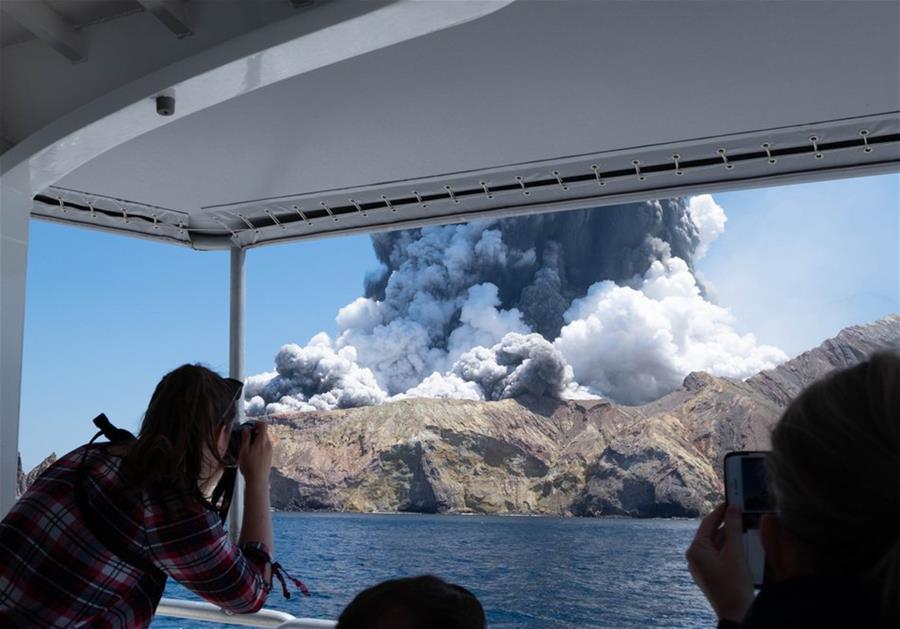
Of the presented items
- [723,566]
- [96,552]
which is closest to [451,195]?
[96,552]

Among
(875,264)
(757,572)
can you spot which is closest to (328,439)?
(875,264)

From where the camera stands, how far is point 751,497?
2.43ft

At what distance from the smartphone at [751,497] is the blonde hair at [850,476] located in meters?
0.19

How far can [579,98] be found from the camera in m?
2.25

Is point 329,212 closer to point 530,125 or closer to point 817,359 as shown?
point 530,125

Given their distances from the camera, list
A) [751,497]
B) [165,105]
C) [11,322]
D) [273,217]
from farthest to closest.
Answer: [273,217] < [11,322] < [165,105] < [751,497]

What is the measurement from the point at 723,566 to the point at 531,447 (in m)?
29.6

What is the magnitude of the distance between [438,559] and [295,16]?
29.9 meters

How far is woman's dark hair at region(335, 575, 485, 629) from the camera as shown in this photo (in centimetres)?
57

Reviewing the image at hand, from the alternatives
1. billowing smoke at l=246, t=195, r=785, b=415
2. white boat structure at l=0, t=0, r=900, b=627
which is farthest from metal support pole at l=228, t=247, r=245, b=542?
billowing smoke at l=246, t=195, r=785, b=415

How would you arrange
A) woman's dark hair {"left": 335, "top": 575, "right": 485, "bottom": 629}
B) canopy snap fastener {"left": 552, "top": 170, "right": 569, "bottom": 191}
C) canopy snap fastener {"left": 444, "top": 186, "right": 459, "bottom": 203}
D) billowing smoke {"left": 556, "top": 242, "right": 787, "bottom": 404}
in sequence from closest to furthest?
woman's dark hair {"left": 335, "top": 575, "right": 485, "bottom": 629} → canopy snap fastener {"left": 552, "top": 170, "right": 569, "bottom": 191} → canopy snap fastener {"left": 444, "top": 186, "right": 459, "bottom": 203} → billowing smoke {"left": 556, "top": 242, "right": 787, "bottom": 404}

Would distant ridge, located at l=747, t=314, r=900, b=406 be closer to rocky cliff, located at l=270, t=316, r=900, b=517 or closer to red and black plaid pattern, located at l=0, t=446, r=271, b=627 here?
rocky cliff, located at l=270, t=316, r=900, b=517

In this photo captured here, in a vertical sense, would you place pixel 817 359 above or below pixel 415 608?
above

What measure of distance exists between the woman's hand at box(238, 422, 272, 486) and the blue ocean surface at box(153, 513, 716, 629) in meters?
27.2
